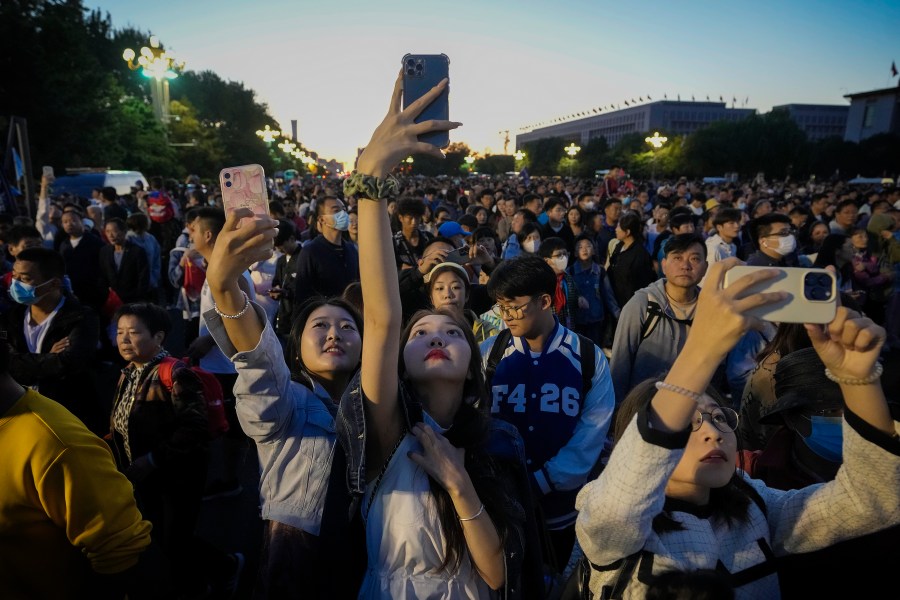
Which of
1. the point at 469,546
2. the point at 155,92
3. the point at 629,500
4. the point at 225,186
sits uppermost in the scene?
the point at 155,92

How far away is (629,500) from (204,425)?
260 centimetres

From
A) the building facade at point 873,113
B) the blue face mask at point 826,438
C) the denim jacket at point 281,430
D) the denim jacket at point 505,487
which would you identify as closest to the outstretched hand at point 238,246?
the denim jacket at point 281,430

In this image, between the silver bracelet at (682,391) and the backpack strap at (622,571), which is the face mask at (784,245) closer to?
the backpack strap at (622,571)

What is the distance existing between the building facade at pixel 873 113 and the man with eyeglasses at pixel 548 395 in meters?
90.2

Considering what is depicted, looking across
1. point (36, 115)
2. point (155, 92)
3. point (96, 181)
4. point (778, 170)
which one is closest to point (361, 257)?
point (96, 181)

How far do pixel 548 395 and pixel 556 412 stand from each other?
3.7 inches

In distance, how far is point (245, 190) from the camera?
1.94 m

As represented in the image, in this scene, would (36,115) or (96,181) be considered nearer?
(96,181)

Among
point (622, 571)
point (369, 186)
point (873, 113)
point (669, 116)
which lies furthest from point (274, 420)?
point (669, 116)

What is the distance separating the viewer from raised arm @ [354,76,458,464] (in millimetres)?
1552

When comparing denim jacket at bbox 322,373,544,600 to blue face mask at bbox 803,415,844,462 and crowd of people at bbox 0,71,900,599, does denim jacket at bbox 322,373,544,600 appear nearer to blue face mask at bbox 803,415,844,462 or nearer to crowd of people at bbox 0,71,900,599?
crowd of people at bbox 0,71,900,599

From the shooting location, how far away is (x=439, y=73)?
165 cm

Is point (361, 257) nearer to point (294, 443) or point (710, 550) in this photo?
point (294, 443)

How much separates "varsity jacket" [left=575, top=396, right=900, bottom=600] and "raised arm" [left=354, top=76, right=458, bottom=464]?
2.24ft
